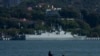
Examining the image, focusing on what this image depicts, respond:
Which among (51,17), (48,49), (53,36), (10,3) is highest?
(10,3)

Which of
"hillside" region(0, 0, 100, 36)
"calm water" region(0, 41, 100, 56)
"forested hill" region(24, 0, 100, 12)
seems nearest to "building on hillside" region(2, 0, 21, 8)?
"hillside" region(0, 0, 100, 36)

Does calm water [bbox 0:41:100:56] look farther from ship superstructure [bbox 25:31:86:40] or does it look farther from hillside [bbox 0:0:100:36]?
hillside [bbox 0:0:100:36]

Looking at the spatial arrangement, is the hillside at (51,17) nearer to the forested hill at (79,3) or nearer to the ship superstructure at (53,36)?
the forested hill at (79,3)

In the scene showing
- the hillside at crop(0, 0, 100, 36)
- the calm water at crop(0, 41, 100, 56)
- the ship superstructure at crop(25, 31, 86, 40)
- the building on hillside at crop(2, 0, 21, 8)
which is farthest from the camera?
the building on hillside at crop(2, 0, 21, 8)

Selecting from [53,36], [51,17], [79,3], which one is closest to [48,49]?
[53,36]

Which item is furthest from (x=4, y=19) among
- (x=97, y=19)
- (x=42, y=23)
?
Result: (x=97, y=19)

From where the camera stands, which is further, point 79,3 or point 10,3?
point 79,3

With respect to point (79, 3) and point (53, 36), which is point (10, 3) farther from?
point (53, 36)

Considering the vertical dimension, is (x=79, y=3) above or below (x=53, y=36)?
above

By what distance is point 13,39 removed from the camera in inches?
4518

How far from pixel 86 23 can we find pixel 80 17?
4.58m

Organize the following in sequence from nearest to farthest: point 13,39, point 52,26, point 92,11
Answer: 1. point 13,39
2. point 52,26
3. point 92,11

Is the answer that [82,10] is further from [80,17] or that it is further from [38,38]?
[38,38]

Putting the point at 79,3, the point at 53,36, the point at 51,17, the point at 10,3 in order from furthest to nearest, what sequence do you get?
the point at 79,3 < the point at 10,3 < the point at 51,17 < the point at 53,36
